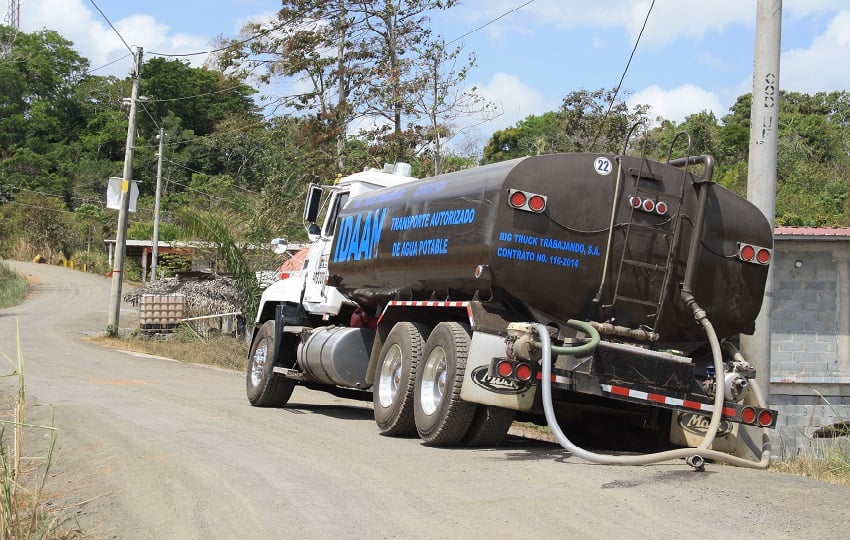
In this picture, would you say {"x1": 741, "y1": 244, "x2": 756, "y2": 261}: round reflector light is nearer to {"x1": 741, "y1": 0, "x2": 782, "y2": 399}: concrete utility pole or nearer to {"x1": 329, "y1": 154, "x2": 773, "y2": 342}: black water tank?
{"x1": 329, "y1": 154, "x2": 773, "y2": 342}: black water tank

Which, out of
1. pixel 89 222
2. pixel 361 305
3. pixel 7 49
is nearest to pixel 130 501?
pixel 361 305

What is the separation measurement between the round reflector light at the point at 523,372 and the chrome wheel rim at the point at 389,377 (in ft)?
8.19

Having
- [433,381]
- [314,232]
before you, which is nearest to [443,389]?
[433,381]

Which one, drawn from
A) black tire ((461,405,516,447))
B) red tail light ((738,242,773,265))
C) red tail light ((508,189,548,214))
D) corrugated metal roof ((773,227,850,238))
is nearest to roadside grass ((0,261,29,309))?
corrugated metal roof ((773,227,850,238))

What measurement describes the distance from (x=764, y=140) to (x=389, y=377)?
15.3ft

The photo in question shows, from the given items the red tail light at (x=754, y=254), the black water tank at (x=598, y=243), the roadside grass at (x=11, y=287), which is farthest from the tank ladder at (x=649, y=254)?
the roadside grass at (x=11, y=287)

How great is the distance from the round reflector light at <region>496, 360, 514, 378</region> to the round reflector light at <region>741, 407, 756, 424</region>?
2083 mm

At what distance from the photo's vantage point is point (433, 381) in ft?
31.6

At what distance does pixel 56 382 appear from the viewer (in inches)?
655

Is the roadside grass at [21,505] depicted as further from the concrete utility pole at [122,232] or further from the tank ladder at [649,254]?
the concrete utility pole at [122,232]

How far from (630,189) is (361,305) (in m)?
4.68

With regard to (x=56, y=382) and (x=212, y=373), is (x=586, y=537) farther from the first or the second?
(x=212, y=373)

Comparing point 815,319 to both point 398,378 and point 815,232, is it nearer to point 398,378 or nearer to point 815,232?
point 815,232

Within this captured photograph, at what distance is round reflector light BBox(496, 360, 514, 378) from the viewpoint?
8141 mm
